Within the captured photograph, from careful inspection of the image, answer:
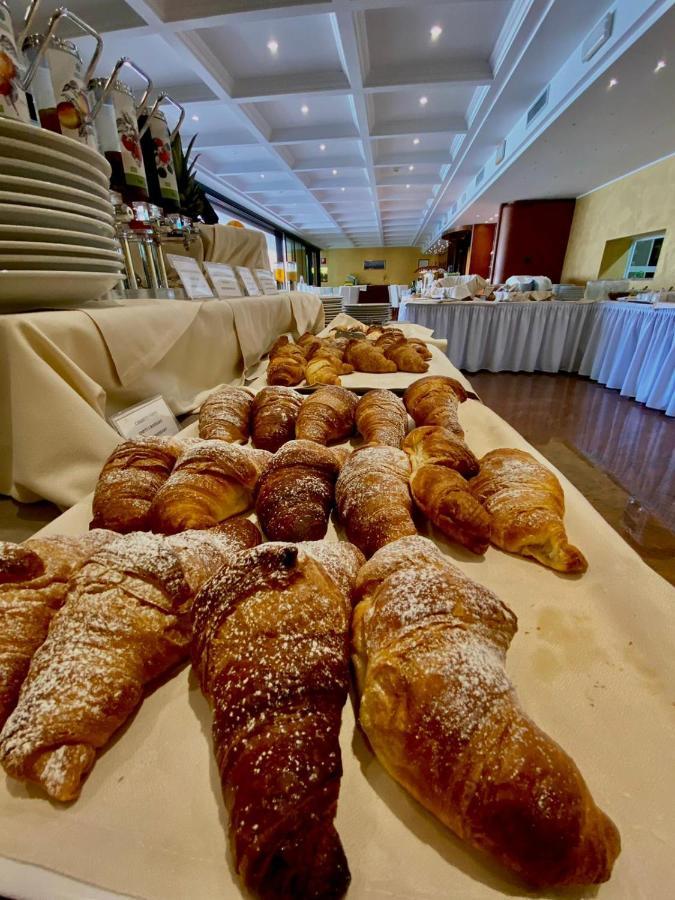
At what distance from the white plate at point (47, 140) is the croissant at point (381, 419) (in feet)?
2.92

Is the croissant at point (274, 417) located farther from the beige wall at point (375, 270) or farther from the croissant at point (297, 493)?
the beige wall at point (375, 270)

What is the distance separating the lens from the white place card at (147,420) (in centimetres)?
101

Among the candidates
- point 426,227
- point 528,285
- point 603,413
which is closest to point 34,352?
point 603,413

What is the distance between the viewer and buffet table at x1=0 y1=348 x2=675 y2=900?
336mm

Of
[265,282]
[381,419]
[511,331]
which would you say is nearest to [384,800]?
[381,419]

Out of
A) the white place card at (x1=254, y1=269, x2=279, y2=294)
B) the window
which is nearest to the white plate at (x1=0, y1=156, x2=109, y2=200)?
the white place card at (x1=254, y1=269, x2=279, y2=294)

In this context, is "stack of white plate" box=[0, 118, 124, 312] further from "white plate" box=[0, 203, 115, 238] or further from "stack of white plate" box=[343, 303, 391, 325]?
"stack of white plate" box=[343, 303, 391, 325]

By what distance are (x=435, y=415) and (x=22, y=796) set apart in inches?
40.7

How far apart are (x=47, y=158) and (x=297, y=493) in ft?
2.81

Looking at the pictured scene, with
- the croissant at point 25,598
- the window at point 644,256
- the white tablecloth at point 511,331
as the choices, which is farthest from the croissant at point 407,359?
the window at point 644,256

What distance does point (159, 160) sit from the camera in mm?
1611

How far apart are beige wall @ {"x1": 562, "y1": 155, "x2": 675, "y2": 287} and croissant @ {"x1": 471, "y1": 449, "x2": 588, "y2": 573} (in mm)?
6847

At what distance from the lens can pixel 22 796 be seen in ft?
1.27

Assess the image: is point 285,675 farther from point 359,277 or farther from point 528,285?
point 359,277
